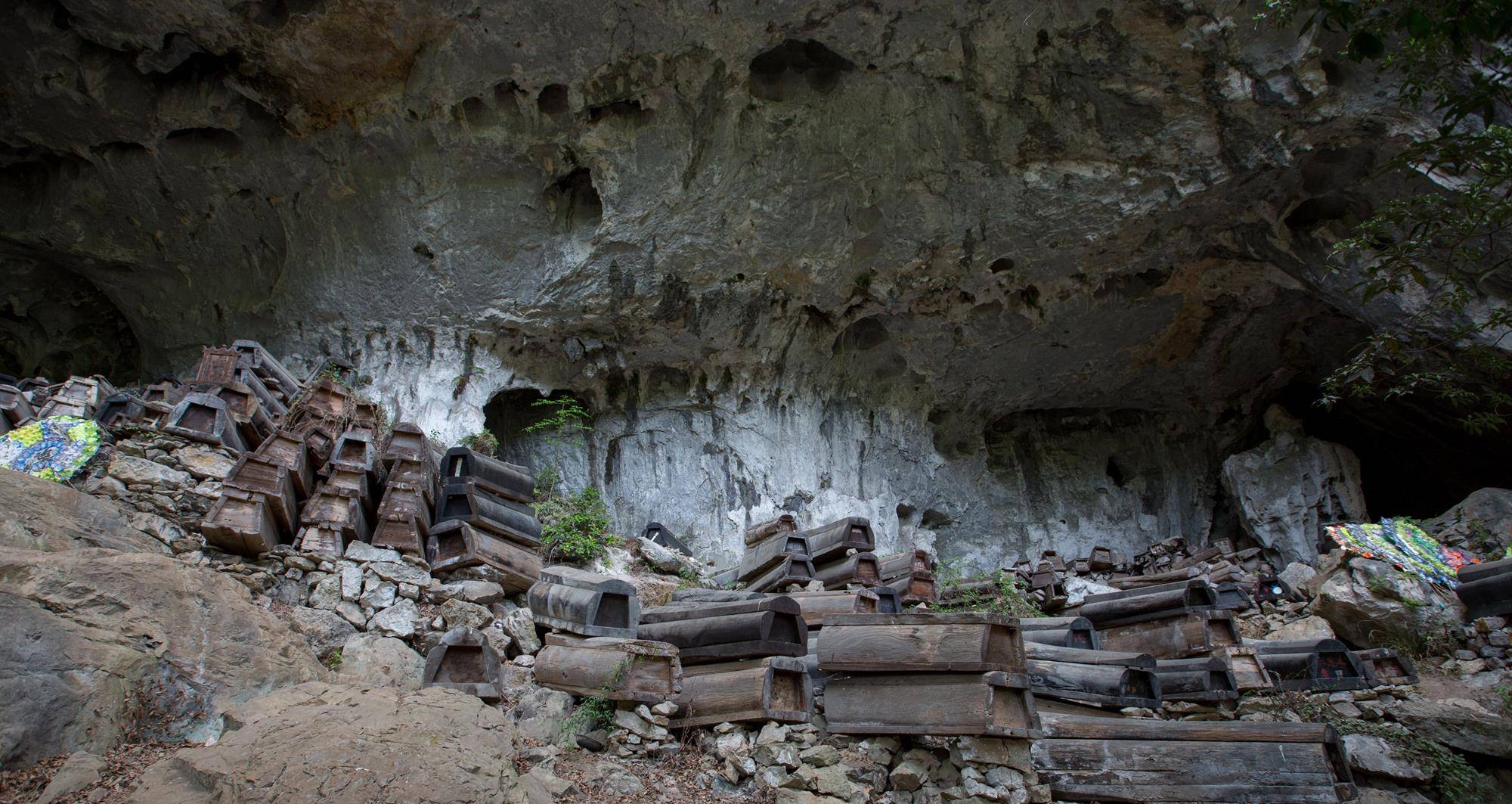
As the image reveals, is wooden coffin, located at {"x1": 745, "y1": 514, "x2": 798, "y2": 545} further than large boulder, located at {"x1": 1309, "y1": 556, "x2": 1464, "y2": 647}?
Yes

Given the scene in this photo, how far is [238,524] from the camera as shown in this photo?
7367 millimetres

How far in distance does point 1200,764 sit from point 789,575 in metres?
4.88

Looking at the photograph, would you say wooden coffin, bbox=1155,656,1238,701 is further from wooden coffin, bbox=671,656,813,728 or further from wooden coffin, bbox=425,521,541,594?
wooden coffin, bbox=425,521,541,594

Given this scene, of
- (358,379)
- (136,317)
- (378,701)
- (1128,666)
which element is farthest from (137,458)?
(136,317)

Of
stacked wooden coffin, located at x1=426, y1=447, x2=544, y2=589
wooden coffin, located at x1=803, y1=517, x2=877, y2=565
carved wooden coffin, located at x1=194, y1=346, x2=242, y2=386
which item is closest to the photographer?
stacked wooden coffin, located at x1=426, y1=447, x2=544, y2=589

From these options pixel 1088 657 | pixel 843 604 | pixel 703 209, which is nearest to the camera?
pixel 1088 657

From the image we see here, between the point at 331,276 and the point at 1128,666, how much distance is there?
43.3 feet

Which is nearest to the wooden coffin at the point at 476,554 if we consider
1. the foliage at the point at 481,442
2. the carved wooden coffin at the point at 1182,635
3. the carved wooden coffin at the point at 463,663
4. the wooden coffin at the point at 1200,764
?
the carved wooden coffin at the point at 463,663

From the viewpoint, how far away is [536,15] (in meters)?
11.9

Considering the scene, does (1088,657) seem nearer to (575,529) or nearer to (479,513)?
(479,513)

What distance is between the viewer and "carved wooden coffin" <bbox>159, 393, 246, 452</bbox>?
→ 337 inches

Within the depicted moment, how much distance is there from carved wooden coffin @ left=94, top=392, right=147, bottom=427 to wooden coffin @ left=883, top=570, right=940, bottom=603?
27.3 feet

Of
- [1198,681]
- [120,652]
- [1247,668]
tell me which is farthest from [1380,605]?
[120,652]

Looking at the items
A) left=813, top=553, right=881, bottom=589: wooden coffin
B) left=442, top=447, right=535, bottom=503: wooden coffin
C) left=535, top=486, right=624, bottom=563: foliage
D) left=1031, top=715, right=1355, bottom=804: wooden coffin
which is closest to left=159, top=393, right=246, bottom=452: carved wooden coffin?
left=442, top=447, right=535, bottom=503: wooden coffin
